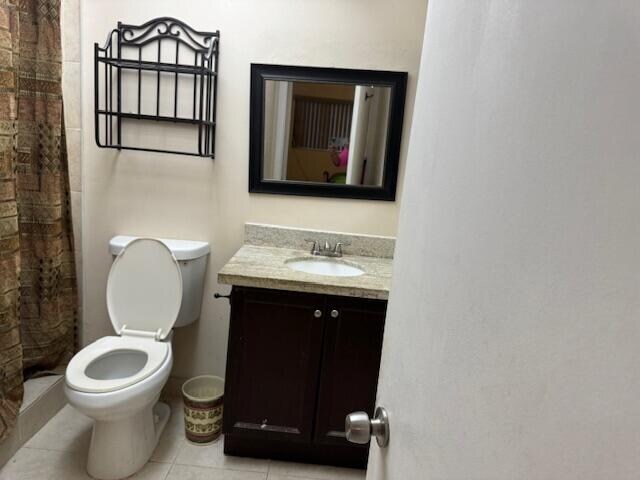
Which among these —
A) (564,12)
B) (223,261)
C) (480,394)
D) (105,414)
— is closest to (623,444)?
(480,394)

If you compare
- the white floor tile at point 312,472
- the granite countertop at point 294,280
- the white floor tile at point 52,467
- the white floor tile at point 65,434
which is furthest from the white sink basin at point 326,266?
the white floor tile at point 65,434

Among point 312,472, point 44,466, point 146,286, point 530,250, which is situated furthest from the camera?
point 146,286

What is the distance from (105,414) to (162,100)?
1405 millimetres

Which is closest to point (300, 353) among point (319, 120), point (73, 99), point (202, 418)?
point (202, 418)

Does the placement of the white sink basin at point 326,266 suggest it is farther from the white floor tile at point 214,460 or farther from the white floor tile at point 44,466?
the white floor tile at point 44,466

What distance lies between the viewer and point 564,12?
0.32 meters

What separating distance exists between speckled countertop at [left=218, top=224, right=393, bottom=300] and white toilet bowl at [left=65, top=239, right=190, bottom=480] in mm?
388

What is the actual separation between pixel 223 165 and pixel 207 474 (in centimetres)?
141

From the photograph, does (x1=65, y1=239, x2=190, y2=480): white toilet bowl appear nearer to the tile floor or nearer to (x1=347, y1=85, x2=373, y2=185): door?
the tile floor

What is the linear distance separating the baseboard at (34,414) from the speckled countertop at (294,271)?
1.09 meters

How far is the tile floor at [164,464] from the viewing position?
167cm

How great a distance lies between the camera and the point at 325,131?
200cm

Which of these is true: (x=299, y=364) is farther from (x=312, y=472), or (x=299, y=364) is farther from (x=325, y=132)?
(x=325, y=132)

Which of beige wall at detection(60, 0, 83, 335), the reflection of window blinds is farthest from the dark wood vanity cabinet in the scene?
beige wall at detection(60, 0, 83, 335)
